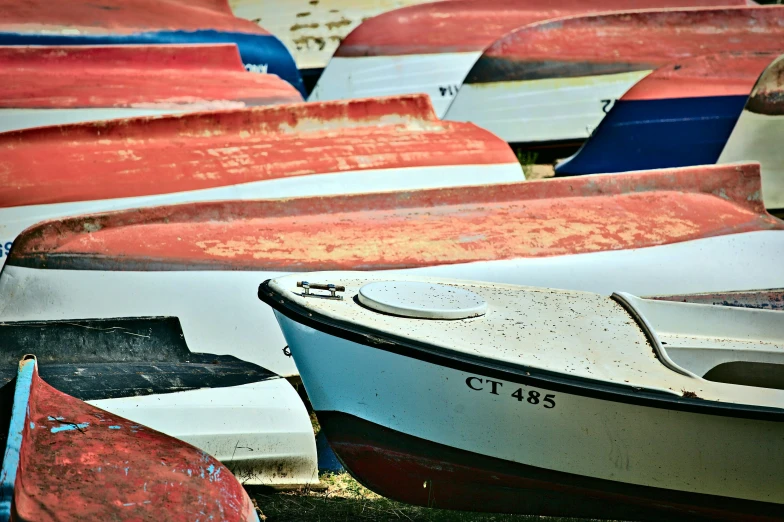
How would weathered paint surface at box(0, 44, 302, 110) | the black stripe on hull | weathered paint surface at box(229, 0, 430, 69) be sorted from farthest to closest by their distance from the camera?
weathered paint surface at box(229, 0, 430, 69), weathered paint surface at box(0, 44, 302, 110), the black stripe on hull

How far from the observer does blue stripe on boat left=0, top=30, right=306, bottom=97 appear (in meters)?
7.45

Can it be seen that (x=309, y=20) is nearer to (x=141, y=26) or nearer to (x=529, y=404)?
(x=141, y=26)

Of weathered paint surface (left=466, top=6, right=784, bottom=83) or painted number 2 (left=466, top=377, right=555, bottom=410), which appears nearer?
painted number 2 (left=466, top=377, right=555, bottom=410)

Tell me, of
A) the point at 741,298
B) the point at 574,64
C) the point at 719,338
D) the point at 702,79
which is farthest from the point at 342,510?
the point at 574,64

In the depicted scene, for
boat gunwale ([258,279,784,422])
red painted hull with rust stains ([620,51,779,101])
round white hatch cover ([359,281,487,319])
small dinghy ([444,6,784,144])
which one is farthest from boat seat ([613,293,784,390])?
small dinghy ([444,6,784,144])

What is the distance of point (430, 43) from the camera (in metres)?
8.71

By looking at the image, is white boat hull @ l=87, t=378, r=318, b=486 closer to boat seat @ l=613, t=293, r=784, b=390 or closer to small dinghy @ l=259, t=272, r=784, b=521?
small dinghy @ l=259, t=272, r=784, b=521

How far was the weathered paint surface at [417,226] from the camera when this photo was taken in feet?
12.5

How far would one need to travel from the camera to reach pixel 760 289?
159 inches

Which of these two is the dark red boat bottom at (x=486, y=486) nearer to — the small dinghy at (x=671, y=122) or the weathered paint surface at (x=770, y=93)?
the weathered paint surface at (x=770, y=93)

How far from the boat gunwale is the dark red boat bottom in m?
0.34

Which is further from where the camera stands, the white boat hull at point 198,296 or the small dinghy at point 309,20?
the small dinghy at point 309,20

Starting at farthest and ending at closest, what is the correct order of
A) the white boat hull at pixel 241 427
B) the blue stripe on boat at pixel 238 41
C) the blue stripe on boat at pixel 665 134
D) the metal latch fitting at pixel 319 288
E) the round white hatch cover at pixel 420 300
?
1. the blue stripe on boat at pixel 238 41
2. the blue stripe on boat at pixel 665 134
3. the white boat hull at pixel 241 427
4. the metal latch fitting at pixel 319 288
5. the round white hatch cover at pixel 420 300

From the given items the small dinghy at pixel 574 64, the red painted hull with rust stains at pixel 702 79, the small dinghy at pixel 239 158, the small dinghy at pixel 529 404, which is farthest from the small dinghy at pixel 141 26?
the small dinghy at pixel 529 404
